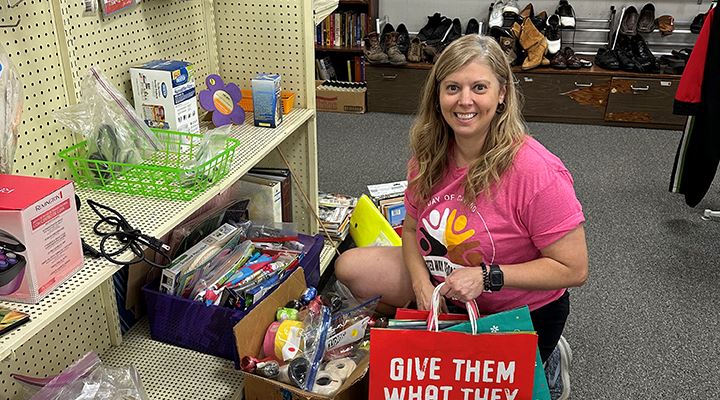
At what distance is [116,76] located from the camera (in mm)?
1688

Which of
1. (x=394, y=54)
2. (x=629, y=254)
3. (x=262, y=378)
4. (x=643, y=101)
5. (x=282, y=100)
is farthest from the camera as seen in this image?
(x=394, y=54)

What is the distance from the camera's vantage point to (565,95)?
4.52 metres

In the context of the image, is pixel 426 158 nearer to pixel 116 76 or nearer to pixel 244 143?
pixel 244 143

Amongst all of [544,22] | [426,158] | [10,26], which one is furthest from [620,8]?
[10,26]

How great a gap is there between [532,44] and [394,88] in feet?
3.53

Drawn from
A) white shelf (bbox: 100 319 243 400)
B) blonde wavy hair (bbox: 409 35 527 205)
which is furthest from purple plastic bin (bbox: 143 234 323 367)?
blonde wavy hair (bbox: 409 35 527 205)

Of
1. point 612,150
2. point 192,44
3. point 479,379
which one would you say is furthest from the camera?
point 612,150

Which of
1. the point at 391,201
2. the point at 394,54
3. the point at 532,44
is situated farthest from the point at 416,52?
the point at 391,201

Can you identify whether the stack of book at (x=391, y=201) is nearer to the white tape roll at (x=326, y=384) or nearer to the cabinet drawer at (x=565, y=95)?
the white tape roll at (x=326, y=384)

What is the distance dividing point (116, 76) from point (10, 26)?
1.41 feet

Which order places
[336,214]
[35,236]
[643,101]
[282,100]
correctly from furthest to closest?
[643,101], [336,214], [282,100], [35,236]

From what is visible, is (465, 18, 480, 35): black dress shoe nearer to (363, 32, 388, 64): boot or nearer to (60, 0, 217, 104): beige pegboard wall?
(363, 32, 388, 64): boot

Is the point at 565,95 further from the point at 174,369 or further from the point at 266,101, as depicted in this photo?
the point at 174,369

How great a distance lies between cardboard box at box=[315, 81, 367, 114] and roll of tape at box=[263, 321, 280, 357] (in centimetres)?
333
